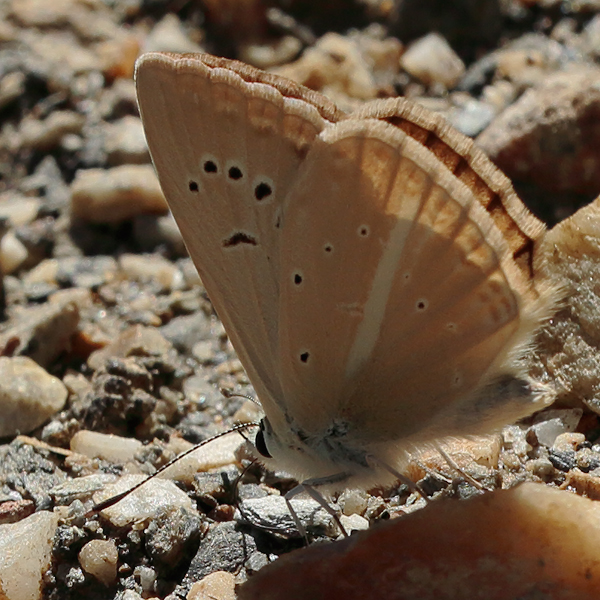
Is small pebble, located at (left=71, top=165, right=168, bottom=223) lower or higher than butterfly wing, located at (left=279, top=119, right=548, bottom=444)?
lower

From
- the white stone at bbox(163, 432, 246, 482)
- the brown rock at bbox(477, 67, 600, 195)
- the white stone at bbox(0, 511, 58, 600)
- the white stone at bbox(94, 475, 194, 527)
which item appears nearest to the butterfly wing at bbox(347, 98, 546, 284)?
the white stone at bbox(163, 432, 246, 482)

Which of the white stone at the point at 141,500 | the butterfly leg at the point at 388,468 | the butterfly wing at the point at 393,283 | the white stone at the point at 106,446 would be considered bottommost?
the white stone at the point at 106,446

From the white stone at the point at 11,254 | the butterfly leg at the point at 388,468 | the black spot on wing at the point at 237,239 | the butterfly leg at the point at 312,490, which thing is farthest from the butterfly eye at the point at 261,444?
the white stone at the point at 11,254

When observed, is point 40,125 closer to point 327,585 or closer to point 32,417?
point 32,417

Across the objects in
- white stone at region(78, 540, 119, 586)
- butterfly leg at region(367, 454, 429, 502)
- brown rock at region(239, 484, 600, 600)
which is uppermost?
brown rock at region(239, 484, 600, 600)

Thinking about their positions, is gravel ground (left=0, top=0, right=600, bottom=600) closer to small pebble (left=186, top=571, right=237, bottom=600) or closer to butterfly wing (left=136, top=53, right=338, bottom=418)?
small pebble (left=186, top=571, right=237, bottom=600)

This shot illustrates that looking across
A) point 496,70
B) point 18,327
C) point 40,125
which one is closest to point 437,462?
point 18,327

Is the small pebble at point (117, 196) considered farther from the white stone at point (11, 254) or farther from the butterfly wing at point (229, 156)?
the butterfly wing at point (229, 156)

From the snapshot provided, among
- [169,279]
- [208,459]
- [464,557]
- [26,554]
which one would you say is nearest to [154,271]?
[169,279]
